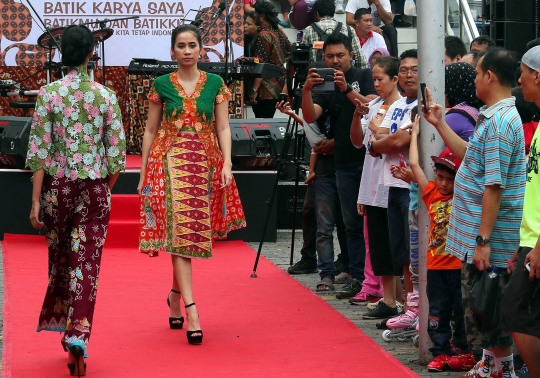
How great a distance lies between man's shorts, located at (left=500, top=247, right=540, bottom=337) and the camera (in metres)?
4.16

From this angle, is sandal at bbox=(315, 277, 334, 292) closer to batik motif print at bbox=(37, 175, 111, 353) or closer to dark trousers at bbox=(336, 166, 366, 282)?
dark trousers at bbox=(336, 166, 366, 282)

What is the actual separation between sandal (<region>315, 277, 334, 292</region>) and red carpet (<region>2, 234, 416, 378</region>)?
0.14 m

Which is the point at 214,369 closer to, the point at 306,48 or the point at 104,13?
the point at 306,48

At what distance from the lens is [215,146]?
21.1 feet

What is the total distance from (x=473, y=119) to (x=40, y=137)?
234cm

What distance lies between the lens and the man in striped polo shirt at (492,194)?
4625 mm

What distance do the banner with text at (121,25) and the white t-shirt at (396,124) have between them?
5.91m

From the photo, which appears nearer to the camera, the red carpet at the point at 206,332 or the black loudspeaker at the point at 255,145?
the red carpet at the point at 206,332

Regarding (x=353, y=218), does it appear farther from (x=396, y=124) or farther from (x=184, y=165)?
(x=184, y=165)

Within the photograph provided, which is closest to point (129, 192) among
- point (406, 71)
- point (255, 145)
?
point (255, 145)

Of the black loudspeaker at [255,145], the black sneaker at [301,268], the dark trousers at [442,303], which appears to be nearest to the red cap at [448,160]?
the dark trousers at [442,303]

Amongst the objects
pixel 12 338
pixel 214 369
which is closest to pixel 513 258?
pixel 214 369

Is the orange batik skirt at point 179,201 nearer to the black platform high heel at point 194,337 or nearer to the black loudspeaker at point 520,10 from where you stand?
the black platform high heel at point 194,337

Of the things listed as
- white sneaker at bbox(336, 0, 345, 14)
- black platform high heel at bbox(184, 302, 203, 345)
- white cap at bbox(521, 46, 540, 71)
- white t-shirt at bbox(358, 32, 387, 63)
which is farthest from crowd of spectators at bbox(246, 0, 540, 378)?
white sneaker at bbox(336, 0, 345, 14)
